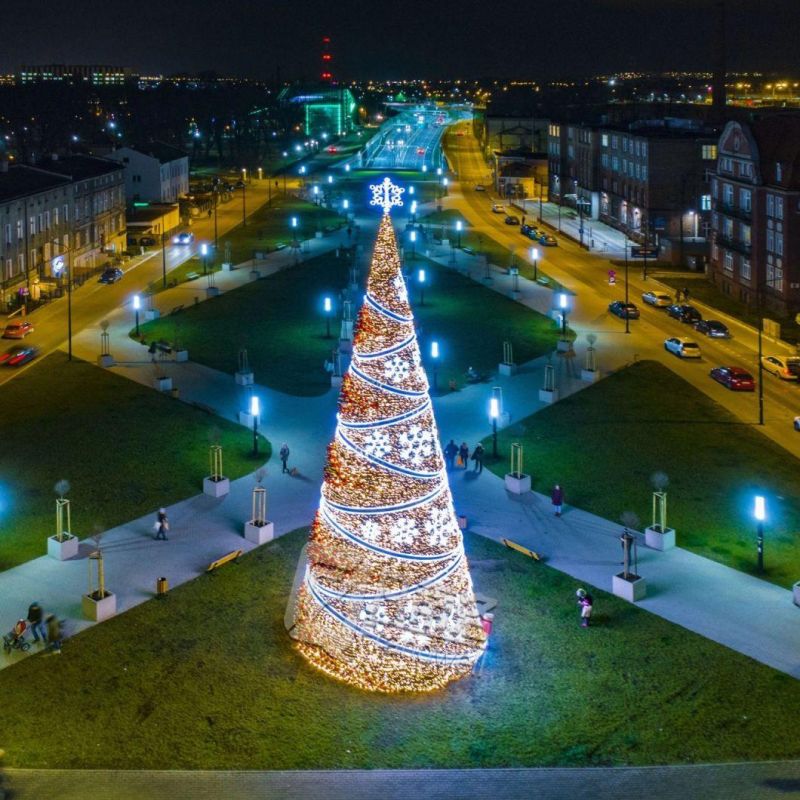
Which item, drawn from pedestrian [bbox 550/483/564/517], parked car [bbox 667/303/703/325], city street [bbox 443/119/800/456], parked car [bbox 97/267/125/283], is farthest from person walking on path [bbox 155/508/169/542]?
parked car [bbox 97/267/125/283]

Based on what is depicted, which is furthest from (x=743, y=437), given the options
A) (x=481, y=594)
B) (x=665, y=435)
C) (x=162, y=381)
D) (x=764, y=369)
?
(x=162, y=381)

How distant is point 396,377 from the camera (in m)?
20.8

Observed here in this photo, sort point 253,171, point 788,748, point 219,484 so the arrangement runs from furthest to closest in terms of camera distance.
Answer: point 253,171 → point 219,484 → point 788,748

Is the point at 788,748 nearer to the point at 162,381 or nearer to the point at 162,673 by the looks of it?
the point at 162,673

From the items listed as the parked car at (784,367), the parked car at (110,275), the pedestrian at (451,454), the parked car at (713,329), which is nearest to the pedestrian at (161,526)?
the pedestrian at (451,454)

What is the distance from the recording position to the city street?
4153 centimetres

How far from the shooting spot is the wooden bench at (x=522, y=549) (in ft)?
88.3

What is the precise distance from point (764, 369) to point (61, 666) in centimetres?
3559

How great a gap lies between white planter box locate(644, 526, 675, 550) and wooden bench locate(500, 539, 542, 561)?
315cm

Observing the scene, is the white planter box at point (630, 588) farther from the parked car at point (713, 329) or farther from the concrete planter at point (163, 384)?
the parked car at point (713, 329)

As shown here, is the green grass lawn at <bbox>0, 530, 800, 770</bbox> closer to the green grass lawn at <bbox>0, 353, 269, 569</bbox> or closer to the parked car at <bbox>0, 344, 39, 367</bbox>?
the green grass lawn at <bbox>0, 353, 269, 569</bbox>

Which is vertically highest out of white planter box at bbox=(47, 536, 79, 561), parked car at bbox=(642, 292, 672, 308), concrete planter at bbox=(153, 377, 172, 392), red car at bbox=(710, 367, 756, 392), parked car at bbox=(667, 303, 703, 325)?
parked car at bbox=(642, 292, 672, 308)

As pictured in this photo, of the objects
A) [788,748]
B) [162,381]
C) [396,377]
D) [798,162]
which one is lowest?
[788,748]

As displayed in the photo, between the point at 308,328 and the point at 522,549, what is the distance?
32.4 meters
